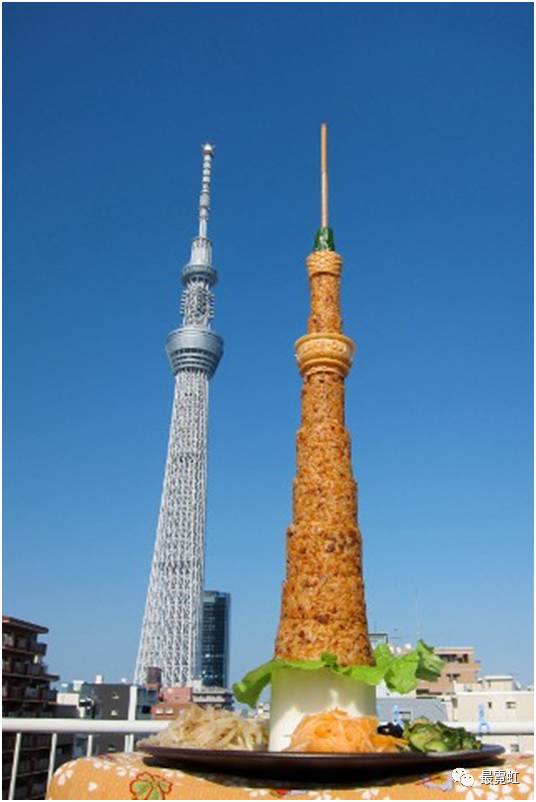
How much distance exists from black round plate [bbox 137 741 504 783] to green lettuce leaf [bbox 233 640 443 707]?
0.44 metres

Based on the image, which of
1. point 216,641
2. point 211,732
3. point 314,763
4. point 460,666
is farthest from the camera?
point 216,641

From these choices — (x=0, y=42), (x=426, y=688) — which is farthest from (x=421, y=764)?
(x=426, y=688)

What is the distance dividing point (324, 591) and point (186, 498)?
4673cm

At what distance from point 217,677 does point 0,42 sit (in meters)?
76.2

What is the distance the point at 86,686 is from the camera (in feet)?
116

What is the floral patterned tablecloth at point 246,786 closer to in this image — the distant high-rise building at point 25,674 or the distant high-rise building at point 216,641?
the distant high-rise building at point 25,674

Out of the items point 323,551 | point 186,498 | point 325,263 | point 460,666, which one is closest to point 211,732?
point 323,551

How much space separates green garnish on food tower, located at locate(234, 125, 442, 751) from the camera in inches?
78.7

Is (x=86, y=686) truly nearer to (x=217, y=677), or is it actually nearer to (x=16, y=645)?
(x=16, y=645)

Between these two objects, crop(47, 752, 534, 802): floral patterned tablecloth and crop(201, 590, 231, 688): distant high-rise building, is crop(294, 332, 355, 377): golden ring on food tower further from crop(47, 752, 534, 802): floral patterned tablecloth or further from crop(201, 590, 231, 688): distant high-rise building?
crop(201, 590, 231, 688): distant high-rise building

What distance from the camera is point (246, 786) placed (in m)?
1.49

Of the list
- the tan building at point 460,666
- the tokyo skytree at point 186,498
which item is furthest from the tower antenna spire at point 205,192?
the tan building at point 460,666

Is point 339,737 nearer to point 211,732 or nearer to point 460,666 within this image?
point 211,732

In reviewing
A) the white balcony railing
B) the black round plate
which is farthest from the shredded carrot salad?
the white balcony railing
